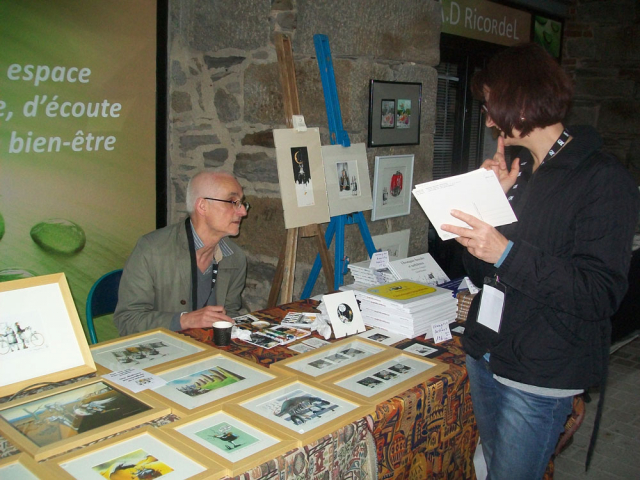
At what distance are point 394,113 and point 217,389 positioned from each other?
2.34 meters

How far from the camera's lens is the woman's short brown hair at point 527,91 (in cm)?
146

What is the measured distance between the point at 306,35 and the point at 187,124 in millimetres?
981

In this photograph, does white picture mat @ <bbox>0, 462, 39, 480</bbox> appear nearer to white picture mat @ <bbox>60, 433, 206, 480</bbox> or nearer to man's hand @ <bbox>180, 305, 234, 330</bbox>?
white picture mat @ <bbox>60, 433, 206, 480</bbox>

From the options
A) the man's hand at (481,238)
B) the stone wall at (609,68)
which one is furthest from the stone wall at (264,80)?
the stone wall at (609,68)

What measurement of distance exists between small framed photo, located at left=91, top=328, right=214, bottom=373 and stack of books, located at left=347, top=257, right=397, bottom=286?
0.90 m

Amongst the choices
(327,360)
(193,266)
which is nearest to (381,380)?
(327,360)

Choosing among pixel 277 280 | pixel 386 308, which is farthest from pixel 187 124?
pixel 386 308

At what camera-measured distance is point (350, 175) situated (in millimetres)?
3186

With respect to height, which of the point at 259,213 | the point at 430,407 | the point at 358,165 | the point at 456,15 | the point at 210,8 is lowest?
the point at 430,407

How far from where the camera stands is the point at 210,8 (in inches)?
133

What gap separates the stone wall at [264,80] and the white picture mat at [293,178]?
0.27 metres

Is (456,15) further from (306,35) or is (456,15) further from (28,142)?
(28,142)

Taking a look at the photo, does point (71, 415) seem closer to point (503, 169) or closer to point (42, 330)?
point (42, 330)

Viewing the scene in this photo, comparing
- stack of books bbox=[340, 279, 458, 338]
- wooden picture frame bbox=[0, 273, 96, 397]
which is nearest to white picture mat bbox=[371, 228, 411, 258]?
stack of books bbox=[340, 279, 458, 338]
